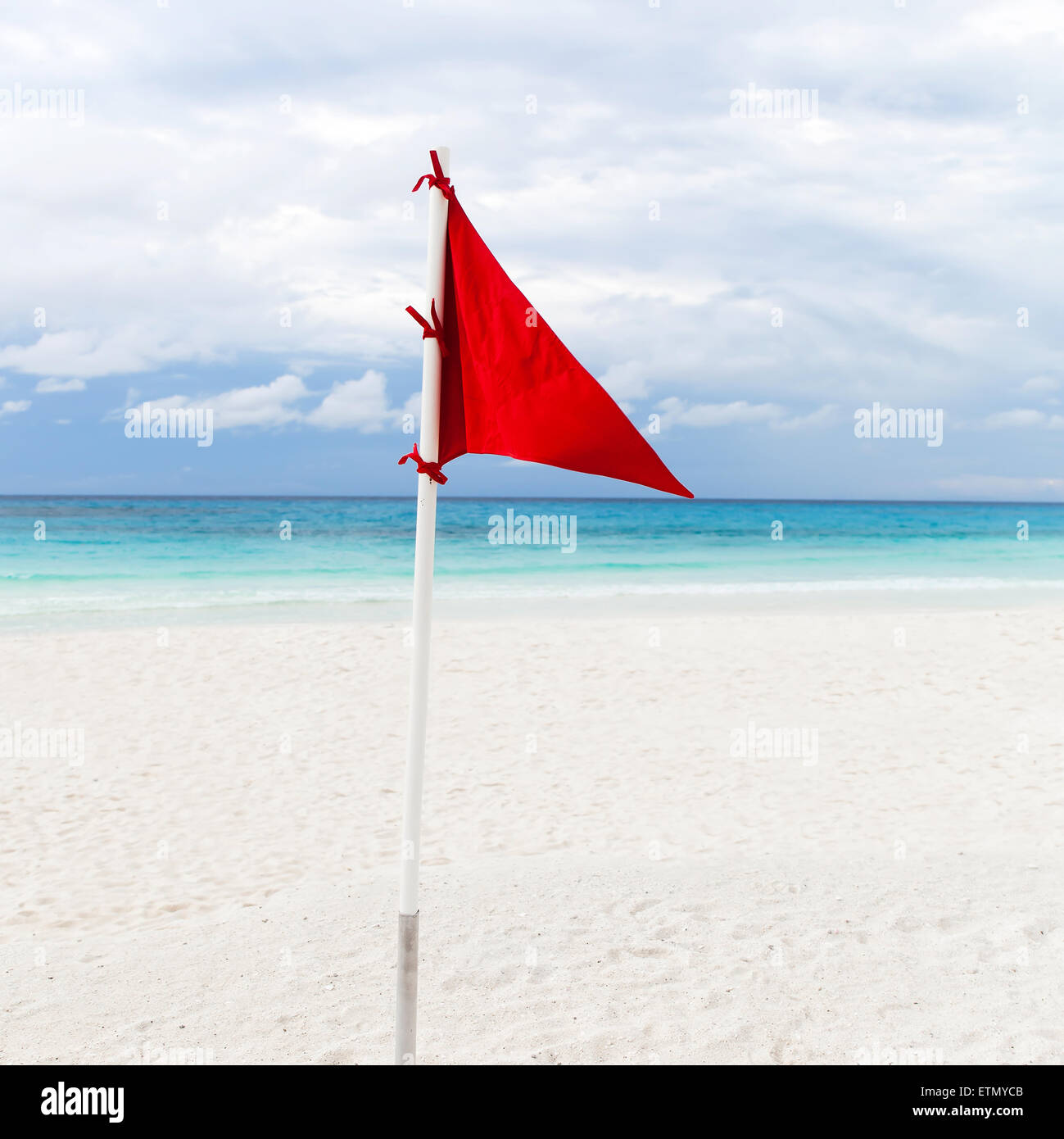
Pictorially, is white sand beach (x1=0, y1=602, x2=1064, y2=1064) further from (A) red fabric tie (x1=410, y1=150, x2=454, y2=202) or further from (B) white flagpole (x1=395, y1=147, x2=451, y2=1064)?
(A) red fabric tie (x1=410, y1=150, x2=454, y2=202)

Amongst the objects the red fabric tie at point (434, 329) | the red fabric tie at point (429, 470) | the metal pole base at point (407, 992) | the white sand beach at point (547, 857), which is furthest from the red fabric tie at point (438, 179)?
the white sand beach at point (547, 857)

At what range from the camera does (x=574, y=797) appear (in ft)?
24.5

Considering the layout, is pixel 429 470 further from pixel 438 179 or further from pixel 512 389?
pixel 438 179

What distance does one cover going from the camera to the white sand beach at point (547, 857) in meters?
3.88

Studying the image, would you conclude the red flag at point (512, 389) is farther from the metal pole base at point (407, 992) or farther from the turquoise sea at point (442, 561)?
the turquoise sea at point (442, 561)

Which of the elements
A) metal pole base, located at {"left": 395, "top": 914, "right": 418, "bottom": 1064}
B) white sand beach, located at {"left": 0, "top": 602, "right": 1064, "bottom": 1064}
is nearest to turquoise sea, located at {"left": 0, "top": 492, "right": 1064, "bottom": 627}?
white sand beach, located at {"left": 0, "top": 602, "right": 1064, "bottom": 1064}

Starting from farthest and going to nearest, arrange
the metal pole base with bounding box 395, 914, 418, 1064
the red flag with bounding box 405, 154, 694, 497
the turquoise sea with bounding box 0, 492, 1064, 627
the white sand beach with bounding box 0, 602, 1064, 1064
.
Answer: the turquoise sea with bounding box 0, 492, 1064, 627, the white sand beach with bounding box 0, 602, 1064, 1064, the metal pole base with bounding box 395, 914, 418, 1064, the red flag with bounding box 405, 154, 694, 497

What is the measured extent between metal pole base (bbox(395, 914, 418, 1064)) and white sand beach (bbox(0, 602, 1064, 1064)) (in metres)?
0.60

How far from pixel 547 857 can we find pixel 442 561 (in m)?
25.8

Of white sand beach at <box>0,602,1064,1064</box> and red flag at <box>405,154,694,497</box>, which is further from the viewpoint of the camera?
white sand beach at <box>0,602,1064,1064</box>

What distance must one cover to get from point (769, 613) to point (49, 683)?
12223 millimetres

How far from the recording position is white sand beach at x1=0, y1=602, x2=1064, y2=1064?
12.7 ft
